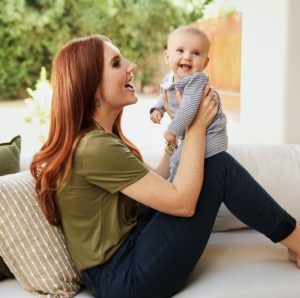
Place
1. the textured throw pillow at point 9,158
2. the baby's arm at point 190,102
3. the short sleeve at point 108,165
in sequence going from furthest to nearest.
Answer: the textured throw pillow at point 9,158, the baby's arm at point 190,102, the short sleeve at point 108,165

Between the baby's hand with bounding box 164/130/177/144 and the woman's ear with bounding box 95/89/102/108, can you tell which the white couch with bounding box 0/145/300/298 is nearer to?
the baby's hand with bounding box 164/130/177/144

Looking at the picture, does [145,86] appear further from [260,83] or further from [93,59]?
[93,59]

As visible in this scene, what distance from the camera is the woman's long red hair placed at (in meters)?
1.40

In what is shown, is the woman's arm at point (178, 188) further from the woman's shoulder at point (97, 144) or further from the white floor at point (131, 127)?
the white floor at point (131, 127)

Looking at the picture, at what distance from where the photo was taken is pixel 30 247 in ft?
4.68

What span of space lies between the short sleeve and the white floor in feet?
4.88

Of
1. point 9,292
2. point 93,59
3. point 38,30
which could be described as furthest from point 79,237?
point 38,30

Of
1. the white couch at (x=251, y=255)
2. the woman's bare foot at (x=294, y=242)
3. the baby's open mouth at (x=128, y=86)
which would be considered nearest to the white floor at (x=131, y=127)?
the white couch at (x=251, y=255)

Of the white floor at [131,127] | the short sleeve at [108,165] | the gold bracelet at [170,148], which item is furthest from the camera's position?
the white floor at [131,127]

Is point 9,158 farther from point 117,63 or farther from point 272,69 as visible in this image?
point 272,69

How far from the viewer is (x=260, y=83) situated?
8.23 ft

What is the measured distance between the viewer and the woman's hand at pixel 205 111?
4.90ft

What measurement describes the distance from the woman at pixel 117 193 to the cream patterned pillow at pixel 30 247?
0.04 m

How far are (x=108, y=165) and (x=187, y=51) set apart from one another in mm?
576
